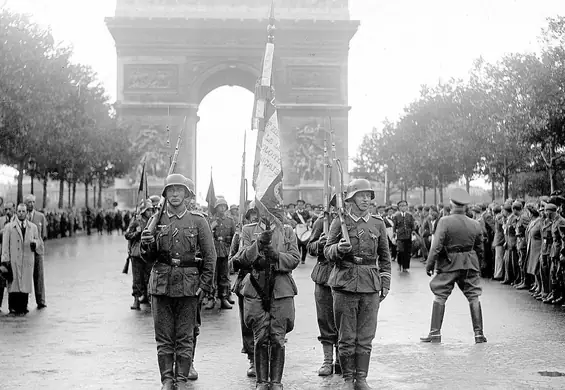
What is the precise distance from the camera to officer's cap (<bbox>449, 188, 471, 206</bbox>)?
1026cm

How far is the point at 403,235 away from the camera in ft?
71.0

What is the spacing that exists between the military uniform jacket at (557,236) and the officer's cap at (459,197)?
13.5 ft

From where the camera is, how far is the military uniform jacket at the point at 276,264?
295 inches

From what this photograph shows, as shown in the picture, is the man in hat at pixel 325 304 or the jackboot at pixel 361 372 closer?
the jackboot at pixel 361 372

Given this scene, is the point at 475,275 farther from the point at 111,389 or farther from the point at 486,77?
the point at 486,77

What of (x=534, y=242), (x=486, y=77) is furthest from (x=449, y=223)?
(x=486, y=77)

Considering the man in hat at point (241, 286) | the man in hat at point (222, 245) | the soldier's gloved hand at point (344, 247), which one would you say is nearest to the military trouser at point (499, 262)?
the man in hat at point (222, 245)

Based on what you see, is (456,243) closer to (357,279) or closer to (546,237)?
(357,279)

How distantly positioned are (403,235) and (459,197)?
37.4ft

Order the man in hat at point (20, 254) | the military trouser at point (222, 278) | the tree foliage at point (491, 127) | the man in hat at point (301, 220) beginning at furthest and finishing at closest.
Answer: the tree foliage at point (491, 127)
the man in hat at point (301, 220)
the military trouser at point (222, 278)
the man in hat at point (20, 254)

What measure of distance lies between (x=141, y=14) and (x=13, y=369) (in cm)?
3813

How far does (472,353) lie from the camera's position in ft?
31.0

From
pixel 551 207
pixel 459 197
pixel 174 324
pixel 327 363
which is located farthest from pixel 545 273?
pixel 174 324

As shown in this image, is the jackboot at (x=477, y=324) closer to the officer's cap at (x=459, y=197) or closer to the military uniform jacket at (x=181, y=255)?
the officer's cap at (x=459, y=197)
